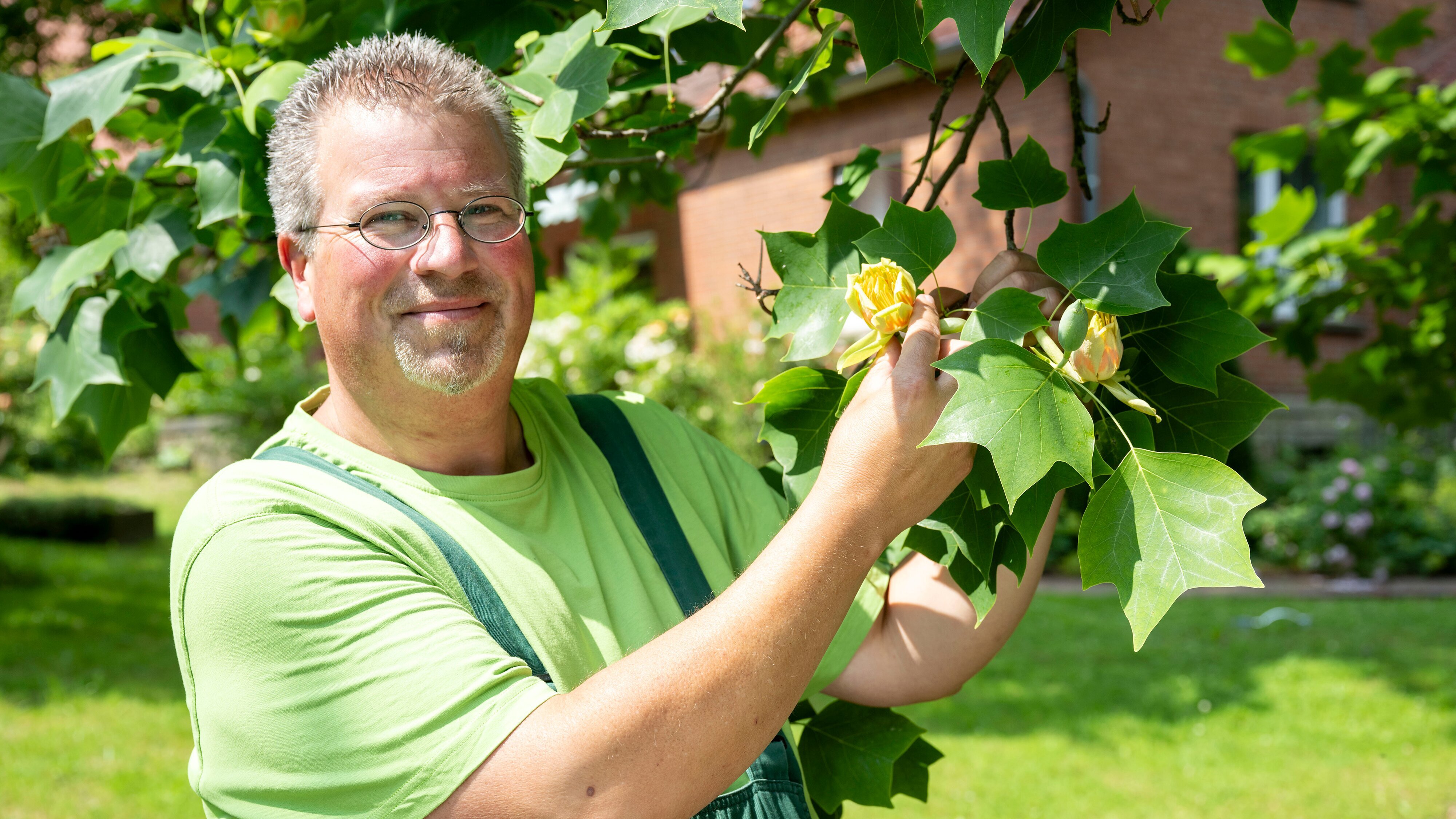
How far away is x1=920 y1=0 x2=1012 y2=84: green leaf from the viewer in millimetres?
1133

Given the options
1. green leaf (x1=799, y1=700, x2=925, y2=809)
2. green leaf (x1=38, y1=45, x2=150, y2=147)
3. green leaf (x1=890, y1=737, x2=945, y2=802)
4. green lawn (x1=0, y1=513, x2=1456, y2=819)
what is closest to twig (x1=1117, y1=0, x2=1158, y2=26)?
green leaf (x1=799, y1=700, x2=925, y2=809)

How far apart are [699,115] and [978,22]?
823 mm

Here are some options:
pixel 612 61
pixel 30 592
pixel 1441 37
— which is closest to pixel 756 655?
pixel 612 61

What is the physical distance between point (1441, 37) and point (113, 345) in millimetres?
14012

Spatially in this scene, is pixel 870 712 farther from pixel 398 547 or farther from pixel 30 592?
pixel 30 592

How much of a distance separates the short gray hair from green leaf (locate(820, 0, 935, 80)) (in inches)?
20.8

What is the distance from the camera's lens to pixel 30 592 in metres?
8.96

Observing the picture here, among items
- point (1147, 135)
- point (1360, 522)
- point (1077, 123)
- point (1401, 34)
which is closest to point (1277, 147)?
point (1401, 34)

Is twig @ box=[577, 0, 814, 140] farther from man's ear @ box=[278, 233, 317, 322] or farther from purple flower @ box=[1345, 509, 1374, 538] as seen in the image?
purple flower @ box=[1345, 509, 1374, 538]

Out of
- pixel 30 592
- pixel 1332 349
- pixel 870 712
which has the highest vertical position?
pixel 870 712

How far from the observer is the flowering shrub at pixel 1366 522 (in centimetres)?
956

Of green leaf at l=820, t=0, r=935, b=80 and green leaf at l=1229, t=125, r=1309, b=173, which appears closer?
green leaf at l=820, t=0, r=935, b=80

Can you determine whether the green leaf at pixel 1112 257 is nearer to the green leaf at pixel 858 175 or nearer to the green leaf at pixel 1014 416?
the green leaf at pixel 1014 416

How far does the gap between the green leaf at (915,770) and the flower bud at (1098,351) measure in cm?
96
